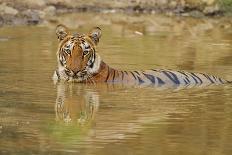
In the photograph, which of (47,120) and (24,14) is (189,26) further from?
(47,120)

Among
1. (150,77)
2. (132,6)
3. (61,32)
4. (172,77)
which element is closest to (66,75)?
(61,32)

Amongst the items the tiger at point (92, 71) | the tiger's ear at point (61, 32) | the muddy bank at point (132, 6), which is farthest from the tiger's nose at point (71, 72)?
the muddy bank at point (132, 6)

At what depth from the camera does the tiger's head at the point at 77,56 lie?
33.0 ft

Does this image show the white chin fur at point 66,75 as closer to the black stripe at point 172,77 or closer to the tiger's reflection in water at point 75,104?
the tiger's reflection in water at point 75,104

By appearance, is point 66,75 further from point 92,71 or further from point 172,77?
point 172,77

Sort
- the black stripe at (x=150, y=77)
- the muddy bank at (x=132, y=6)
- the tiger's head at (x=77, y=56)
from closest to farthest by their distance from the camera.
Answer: the tiger's head at (x=77, y=56) → the black stripe at (x=150, y=77) → the muddy bank at (x=132, y=6)

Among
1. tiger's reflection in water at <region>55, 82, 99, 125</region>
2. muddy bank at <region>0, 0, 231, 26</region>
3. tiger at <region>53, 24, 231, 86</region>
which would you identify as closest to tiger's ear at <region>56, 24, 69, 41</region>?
tiger at <region>53, 24, 231, 86</region>

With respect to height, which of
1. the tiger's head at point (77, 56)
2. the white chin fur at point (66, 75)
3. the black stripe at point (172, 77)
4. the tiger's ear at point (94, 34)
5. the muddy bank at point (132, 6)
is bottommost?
the muddy bank at point (132, 6)

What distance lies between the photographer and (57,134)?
683 cm

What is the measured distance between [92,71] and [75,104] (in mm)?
1628

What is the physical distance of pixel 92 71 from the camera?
10.3m

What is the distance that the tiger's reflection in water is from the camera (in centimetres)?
770

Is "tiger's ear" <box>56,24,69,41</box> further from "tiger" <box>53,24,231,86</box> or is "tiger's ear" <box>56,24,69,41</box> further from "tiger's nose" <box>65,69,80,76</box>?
"tiger's nose" <box>65,69,80,76</box>

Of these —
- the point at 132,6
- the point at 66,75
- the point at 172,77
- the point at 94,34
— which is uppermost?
the point at 94,34
